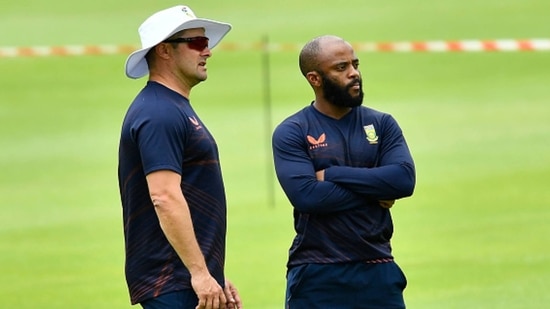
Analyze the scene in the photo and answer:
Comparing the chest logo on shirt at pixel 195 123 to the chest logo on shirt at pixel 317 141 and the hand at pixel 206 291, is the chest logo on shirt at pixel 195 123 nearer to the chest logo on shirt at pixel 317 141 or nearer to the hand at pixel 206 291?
the hand at pixel 206 291

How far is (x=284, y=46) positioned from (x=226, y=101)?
295 centimetres

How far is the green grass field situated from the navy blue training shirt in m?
3.85

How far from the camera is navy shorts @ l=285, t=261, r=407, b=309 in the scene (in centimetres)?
719

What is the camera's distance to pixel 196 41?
6.79m

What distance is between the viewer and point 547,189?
658 inches

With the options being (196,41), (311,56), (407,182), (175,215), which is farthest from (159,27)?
(407,182)

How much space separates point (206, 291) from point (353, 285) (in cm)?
112

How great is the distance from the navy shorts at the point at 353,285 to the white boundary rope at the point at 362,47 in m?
16.1

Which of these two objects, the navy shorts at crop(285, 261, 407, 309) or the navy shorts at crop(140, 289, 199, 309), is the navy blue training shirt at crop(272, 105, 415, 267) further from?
the navy shorts at crop(140, 289, 199, 309)

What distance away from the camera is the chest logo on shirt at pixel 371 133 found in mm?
7332

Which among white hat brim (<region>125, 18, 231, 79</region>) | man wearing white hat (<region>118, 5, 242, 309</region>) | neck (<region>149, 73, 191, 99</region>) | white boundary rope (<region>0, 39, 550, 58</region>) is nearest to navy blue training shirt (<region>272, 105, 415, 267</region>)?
white hat brim (<region>125, 18, 231, 79</region>)

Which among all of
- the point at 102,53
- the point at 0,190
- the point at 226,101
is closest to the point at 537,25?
the point at 226,101

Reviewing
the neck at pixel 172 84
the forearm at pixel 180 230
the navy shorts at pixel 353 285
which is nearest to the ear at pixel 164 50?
the neck at pixel 172 84

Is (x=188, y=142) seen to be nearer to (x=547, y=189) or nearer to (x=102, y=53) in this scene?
(x=547, y=189)
